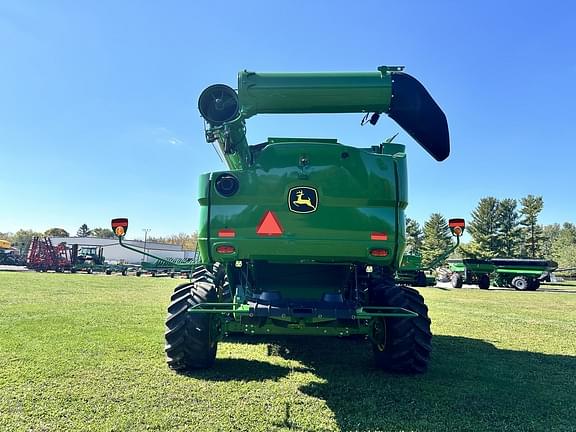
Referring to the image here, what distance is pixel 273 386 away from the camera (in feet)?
13.9

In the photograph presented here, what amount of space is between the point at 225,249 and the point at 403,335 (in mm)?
2175

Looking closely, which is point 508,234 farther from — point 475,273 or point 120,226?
point 120,226

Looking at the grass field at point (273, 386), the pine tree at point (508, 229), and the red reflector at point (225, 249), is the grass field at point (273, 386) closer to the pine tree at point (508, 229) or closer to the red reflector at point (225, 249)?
the red reflector at point (225, 249)

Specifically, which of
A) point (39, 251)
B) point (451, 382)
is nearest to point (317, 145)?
point (451, 382)

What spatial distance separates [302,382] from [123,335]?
3.61 meters

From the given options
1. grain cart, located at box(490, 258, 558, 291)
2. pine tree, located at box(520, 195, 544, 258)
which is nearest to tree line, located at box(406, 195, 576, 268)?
pine tree, located at box(520, 195, 544, 258)

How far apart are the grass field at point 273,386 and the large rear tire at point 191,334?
6.7 inches

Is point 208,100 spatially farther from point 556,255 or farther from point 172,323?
point 556,255

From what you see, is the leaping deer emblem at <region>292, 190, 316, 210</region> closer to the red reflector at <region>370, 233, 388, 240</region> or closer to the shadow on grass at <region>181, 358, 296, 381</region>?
the red reflector at <region>370, 233, 388, 240</region>

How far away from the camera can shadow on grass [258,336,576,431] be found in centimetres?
345

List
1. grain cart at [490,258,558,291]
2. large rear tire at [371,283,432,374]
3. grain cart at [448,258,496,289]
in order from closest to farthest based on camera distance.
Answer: large rear tire at [371,283,432,374] < grain cart at [490,258,558,291] < grain cart at [448,258,496,289]

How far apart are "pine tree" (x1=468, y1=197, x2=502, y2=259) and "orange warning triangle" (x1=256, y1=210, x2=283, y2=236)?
2170 inches

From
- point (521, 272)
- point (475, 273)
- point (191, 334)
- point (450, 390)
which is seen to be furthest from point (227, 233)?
point (521, 272)

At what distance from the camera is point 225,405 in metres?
3.64
